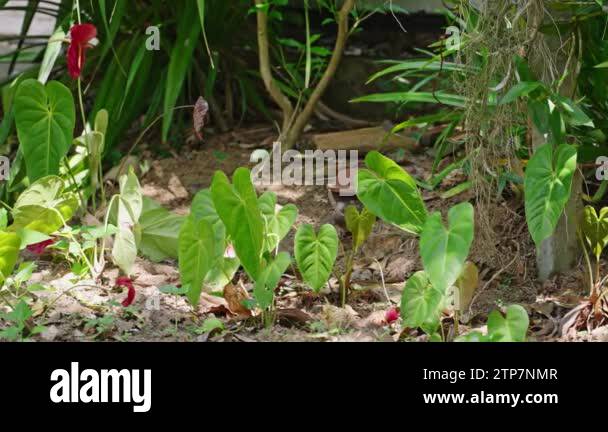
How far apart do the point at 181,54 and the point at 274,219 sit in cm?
92

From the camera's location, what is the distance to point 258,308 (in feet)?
7.83

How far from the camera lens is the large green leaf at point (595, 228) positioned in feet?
7.43

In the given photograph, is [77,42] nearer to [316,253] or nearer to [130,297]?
[130,297]

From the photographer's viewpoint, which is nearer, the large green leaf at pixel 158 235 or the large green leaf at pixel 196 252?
the large green leaf at pixel 196 252

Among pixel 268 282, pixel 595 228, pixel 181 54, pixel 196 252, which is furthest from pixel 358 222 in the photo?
pixel 181 54

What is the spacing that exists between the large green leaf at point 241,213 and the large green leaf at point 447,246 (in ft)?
1.16

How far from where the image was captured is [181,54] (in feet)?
10.2

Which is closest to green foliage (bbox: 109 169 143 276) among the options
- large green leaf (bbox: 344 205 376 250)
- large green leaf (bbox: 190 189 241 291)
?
large green leaf (bbox: 190 189 241 291)

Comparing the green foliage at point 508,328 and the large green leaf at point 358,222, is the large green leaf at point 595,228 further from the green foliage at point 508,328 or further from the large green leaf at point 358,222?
the large green leaf at point 358,222

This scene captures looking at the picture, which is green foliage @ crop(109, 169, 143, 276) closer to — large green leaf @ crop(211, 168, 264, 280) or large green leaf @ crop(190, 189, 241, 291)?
large green leaf @ crop(190, 189, 241, 291)

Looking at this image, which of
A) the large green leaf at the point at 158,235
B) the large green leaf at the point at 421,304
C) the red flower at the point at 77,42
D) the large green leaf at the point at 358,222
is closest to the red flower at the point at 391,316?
the large green leaf at the point at 421,304

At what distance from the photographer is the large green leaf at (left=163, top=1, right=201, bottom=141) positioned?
303 cm
